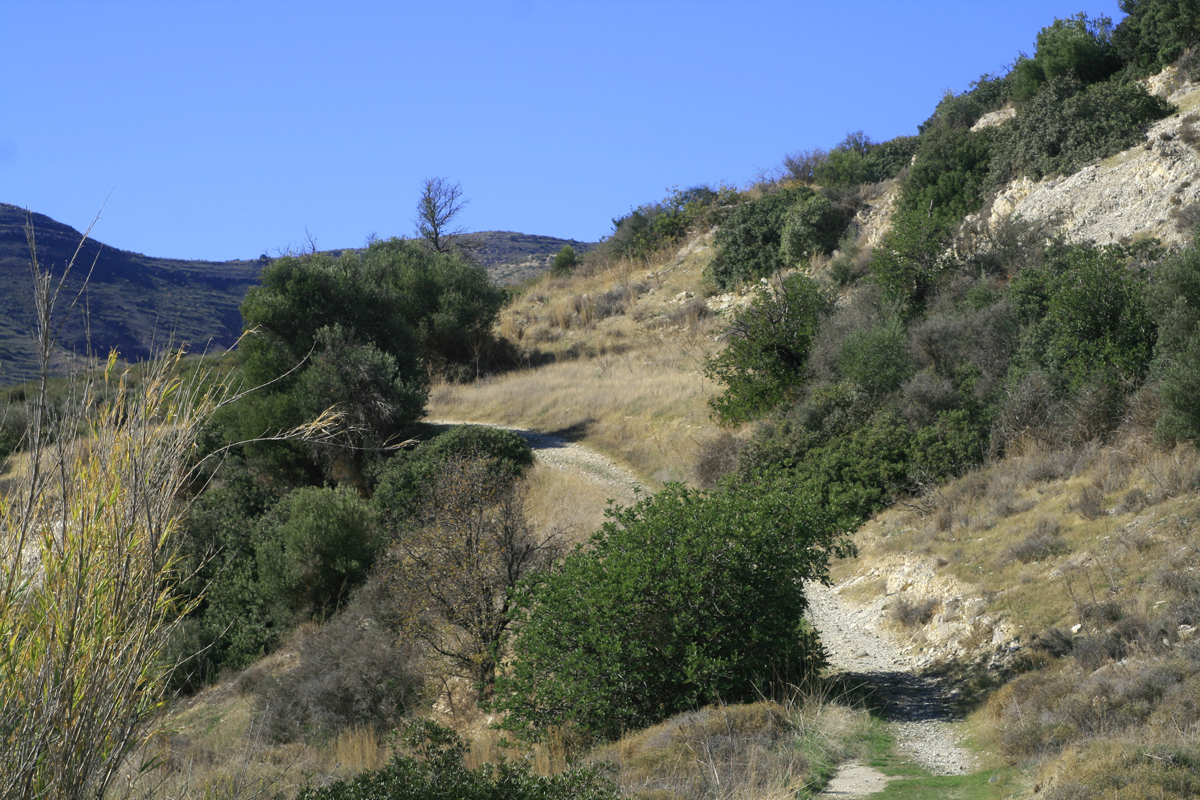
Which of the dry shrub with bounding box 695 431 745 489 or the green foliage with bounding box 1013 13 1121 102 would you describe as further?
the green foliage with bounding box 1013 13 1121 102

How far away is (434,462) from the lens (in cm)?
1828

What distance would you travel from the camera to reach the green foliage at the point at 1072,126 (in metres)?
22.4

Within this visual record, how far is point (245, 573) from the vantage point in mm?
17109

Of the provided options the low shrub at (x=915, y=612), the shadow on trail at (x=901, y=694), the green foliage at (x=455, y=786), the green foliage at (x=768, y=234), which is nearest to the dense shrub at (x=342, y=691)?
the shadow on trail at (x=901, y=694)

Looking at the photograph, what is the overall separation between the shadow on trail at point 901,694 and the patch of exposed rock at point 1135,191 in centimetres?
1261

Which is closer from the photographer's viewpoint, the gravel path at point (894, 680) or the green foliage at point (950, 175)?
the gravel path at point (894, 680)

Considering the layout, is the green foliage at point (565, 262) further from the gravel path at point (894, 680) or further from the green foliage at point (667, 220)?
the gravel path at point (894, 680)

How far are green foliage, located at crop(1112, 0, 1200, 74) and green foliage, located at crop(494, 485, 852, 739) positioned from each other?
2379 cm

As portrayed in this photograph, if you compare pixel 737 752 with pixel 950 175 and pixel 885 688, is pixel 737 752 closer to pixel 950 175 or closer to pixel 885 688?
pixel 885 688

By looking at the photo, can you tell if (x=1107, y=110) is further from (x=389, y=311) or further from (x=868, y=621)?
(x=389, y=311)

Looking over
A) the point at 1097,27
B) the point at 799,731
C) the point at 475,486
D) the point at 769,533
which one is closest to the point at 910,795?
the point at 799,731

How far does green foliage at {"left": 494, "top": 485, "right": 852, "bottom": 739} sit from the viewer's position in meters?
7.67

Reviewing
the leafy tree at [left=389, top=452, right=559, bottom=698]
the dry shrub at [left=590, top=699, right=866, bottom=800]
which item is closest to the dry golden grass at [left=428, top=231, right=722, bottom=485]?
the leafy tree at [left=389, top=452, right=559, bottom=698]

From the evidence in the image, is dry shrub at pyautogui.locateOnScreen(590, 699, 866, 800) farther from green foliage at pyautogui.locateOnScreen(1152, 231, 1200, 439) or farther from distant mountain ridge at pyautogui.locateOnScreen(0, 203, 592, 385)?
green foliage at pyautogui.locateOnScreen(1152, 231, 1200, 439)
